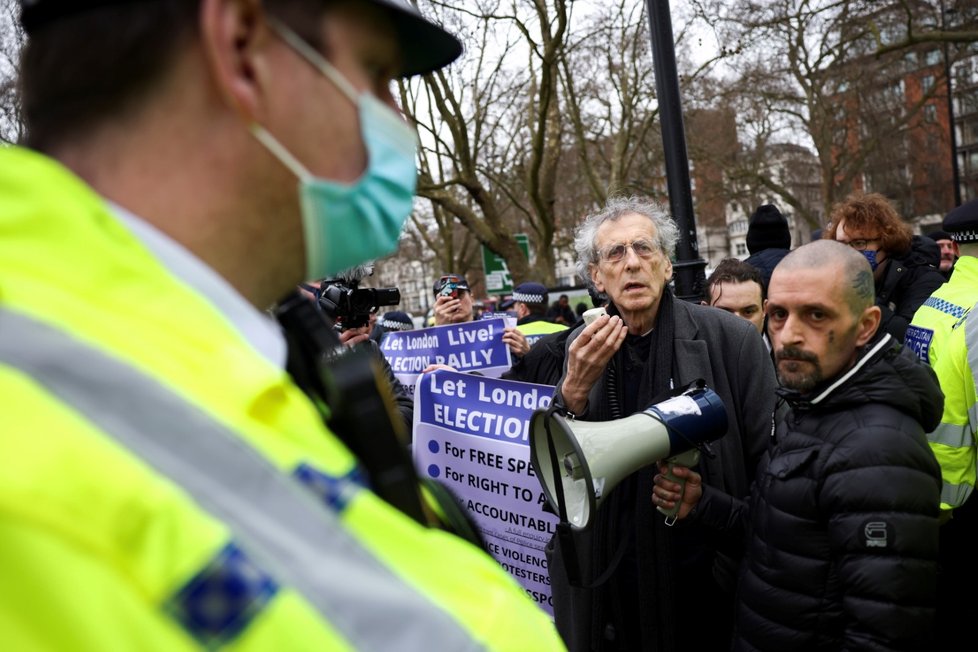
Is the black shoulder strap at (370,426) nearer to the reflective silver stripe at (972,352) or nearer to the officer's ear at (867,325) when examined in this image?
the officer's ear at (867,325)

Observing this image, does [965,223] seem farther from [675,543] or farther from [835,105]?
[835,105]

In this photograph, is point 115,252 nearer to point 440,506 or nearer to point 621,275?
Result: point 440,506

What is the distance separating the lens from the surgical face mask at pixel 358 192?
0.86 metres

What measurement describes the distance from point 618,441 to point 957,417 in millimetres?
1811

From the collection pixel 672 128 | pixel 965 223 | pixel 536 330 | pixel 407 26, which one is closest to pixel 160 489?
pixel 407 26

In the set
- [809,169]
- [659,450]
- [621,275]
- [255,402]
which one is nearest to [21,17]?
[255,402]

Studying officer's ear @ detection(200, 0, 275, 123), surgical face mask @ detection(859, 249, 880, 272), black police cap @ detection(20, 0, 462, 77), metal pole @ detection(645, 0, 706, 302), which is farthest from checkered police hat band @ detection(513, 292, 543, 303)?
officer's ear @ detection(200, 0, 275, 123)

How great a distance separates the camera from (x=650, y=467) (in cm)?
268

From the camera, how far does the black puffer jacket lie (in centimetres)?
182

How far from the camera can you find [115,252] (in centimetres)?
66

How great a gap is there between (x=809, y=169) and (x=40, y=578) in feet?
110

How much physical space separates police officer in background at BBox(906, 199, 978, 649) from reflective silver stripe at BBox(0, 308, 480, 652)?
3.06 m

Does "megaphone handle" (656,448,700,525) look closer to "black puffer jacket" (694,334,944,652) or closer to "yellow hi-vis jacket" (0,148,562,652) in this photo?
"black puffer jacket" (694,334,944,652)

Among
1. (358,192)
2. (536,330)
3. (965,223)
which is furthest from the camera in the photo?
(536,330)
